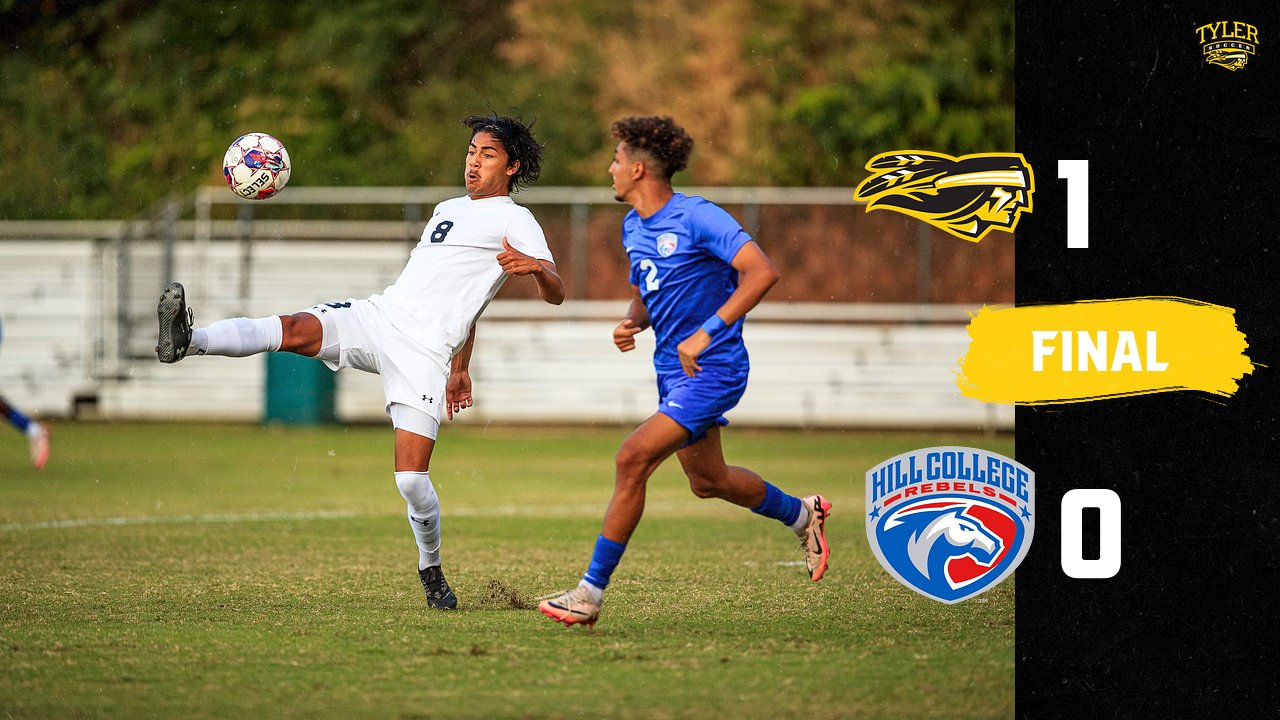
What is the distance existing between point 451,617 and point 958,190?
27.1ft

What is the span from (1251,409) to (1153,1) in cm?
216

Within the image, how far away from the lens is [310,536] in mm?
10336

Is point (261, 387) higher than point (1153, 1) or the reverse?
the reverse

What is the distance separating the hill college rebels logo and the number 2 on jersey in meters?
1.62

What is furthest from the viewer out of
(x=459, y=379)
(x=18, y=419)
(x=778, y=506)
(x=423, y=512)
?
(x=18, y=419)

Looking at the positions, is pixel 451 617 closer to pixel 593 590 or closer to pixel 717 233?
pixel 593 590

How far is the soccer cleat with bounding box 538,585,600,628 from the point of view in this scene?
6.41 metres

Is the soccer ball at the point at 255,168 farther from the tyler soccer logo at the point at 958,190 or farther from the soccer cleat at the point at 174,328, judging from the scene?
the tyler soccer logo at the point at 958,190

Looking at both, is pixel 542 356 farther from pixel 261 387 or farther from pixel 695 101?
pixel 695 101

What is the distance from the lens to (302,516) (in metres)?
11.6

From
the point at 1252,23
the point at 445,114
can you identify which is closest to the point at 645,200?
the point at 1252,23

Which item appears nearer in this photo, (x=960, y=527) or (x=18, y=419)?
(x=960, y=527)

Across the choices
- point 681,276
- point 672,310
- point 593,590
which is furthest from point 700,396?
point 593,590

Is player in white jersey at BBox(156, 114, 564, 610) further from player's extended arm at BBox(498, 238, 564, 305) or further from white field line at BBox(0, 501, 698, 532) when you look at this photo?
white field line at BBox(0, 501, 698, 532)
